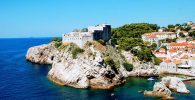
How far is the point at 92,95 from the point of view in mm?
64000

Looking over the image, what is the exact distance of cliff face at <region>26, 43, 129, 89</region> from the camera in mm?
71562

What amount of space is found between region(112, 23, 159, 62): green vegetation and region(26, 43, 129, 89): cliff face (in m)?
9.34

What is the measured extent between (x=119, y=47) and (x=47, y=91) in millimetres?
35676

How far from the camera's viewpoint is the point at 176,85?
67250 millimetres

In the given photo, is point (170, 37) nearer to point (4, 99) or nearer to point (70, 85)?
point (70, 85)

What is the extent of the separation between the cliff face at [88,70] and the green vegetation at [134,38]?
9.34m

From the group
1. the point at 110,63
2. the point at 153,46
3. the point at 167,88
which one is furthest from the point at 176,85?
the point at 153,46

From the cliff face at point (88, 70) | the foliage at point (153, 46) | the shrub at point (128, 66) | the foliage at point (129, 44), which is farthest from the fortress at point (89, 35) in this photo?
the foliage at point (153, 46)

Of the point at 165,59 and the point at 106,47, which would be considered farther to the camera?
the point at 165,59

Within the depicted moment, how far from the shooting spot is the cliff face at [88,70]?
71.6 m

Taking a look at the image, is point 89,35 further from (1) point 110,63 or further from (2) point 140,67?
(2) point 140,67

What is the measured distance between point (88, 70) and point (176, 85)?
20.5 m

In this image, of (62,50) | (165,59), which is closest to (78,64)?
(62,50)

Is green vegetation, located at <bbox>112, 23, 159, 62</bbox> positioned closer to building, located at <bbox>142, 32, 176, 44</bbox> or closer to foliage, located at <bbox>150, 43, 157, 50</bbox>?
foliage, located at <bbox>150, 43, 157, 50</bbox>
